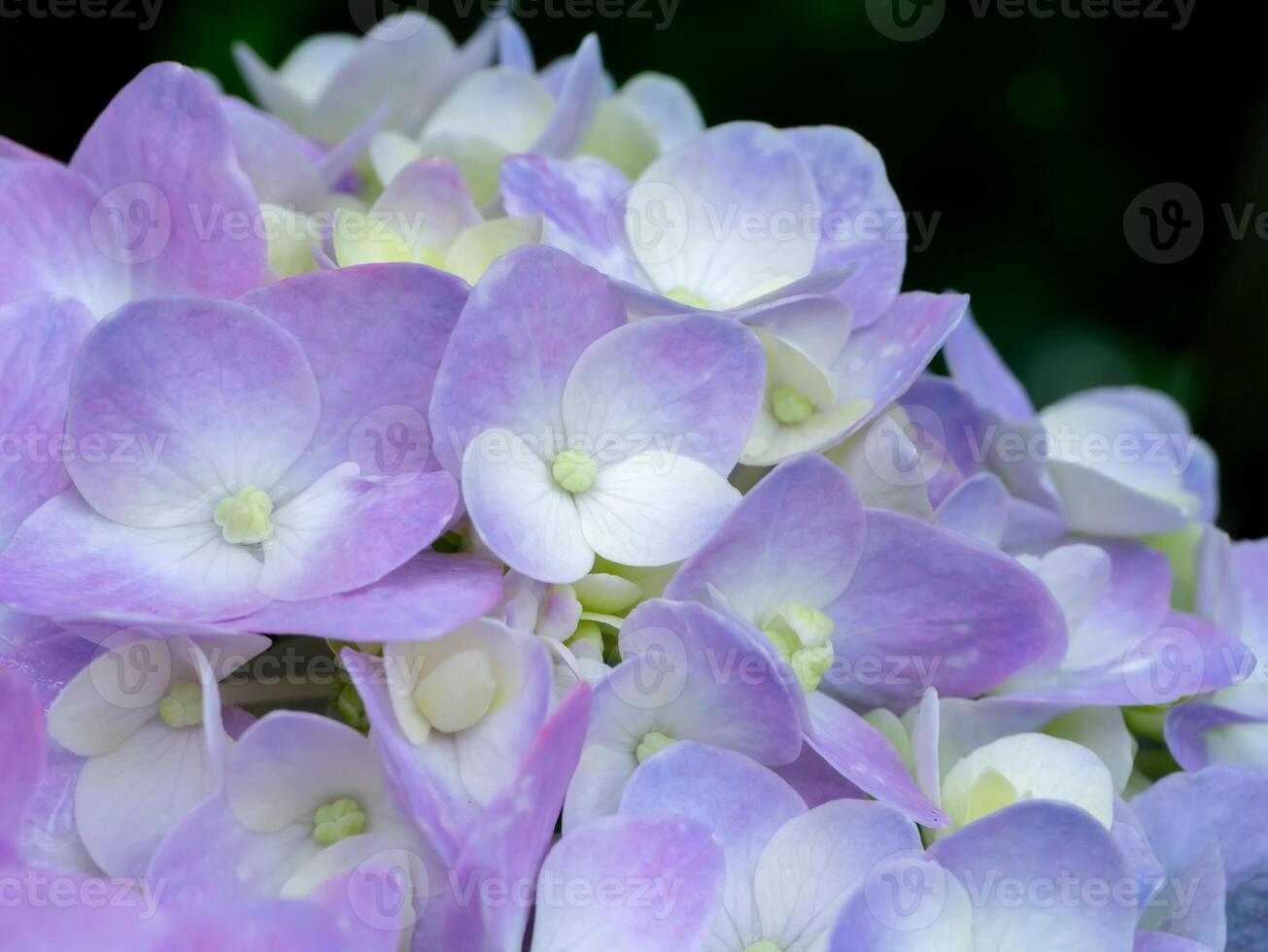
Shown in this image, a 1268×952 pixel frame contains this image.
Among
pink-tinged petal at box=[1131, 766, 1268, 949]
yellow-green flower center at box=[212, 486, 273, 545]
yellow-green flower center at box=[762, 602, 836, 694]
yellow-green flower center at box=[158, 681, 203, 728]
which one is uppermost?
yellow-green flower center at box=[212, 486, 273, 545]

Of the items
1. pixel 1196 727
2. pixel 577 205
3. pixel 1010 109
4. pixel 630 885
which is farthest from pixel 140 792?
pixel 1010 109

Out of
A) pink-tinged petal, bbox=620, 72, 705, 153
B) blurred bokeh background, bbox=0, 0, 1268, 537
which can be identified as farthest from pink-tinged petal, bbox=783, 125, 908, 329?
blurred bokeh background, bbox=0, 0, 1268, 537

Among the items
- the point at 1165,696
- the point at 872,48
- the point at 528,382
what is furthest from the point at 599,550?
the point at 872,48

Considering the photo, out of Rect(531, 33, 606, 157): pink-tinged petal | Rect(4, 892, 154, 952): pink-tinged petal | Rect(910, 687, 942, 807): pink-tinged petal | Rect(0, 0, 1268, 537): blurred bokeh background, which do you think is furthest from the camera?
Rect(0, 0, 1268, 537): blurred bokeh background

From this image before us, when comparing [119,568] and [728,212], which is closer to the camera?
[119,568]

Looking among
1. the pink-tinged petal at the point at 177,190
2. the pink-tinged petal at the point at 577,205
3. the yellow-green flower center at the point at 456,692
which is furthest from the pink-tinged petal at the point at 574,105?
the yellow-green flower center at the point at 456,692

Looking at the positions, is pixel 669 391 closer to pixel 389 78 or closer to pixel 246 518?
pixel 246 518

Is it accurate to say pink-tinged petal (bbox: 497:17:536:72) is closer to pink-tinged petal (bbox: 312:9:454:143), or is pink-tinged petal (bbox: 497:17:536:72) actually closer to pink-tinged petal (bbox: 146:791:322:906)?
pink-tinged petal (bbox: 312:9:454:143)
